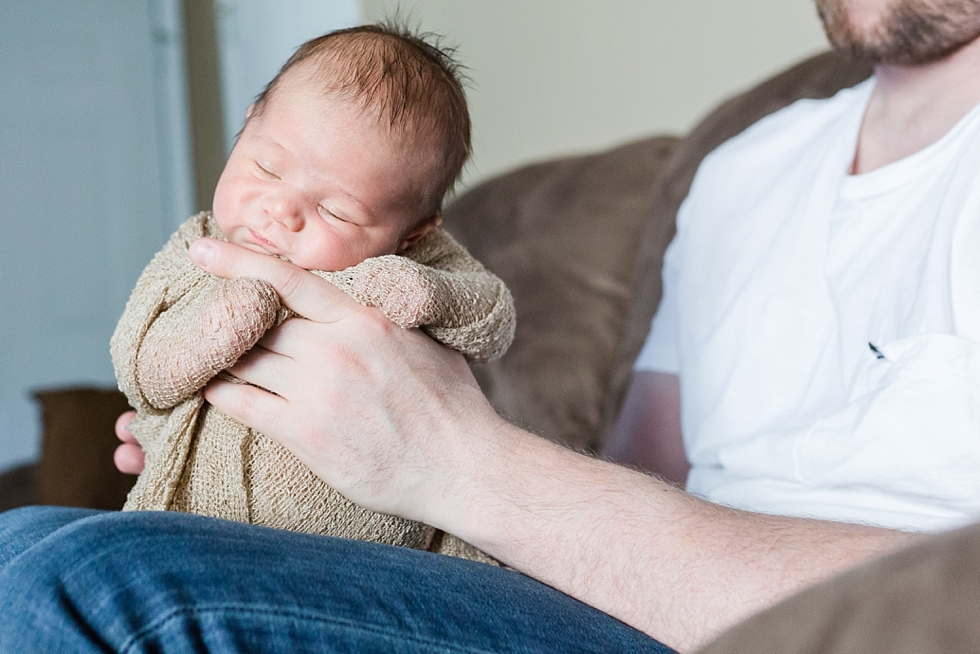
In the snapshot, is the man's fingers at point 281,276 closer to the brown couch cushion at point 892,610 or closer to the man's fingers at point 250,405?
the man's fingers at point 250,405

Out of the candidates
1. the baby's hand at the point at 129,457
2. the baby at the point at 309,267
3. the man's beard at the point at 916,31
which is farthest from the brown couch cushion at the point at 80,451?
the man's beard at the point at 916,31

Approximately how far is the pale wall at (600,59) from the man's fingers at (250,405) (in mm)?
1670

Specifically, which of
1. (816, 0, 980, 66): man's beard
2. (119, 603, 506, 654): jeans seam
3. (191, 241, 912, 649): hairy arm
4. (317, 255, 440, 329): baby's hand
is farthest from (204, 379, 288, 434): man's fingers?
(816, 0, 980, 66): man's beard

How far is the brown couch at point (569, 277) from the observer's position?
1.45 m

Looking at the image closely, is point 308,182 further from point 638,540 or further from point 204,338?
point 638,540

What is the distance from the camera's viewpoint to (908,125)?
1030 millimetres

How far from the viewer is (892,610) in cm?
33

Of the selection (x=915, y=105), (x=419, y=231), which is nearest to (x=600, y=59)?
(x=915, y=105)

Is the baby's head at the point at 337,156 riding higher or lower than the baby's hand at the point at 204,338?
higher

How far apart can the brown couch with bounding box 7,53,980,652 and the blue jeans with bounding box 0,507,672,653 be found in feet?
1.93

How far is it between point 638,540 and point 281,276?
40 centimetres

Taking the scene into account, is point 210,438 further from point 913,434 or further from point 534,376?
point 534,376

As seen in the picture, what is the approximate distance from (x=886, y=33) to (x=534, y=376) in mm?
825

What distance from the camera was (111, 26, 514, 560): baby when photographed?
2.59 feet
